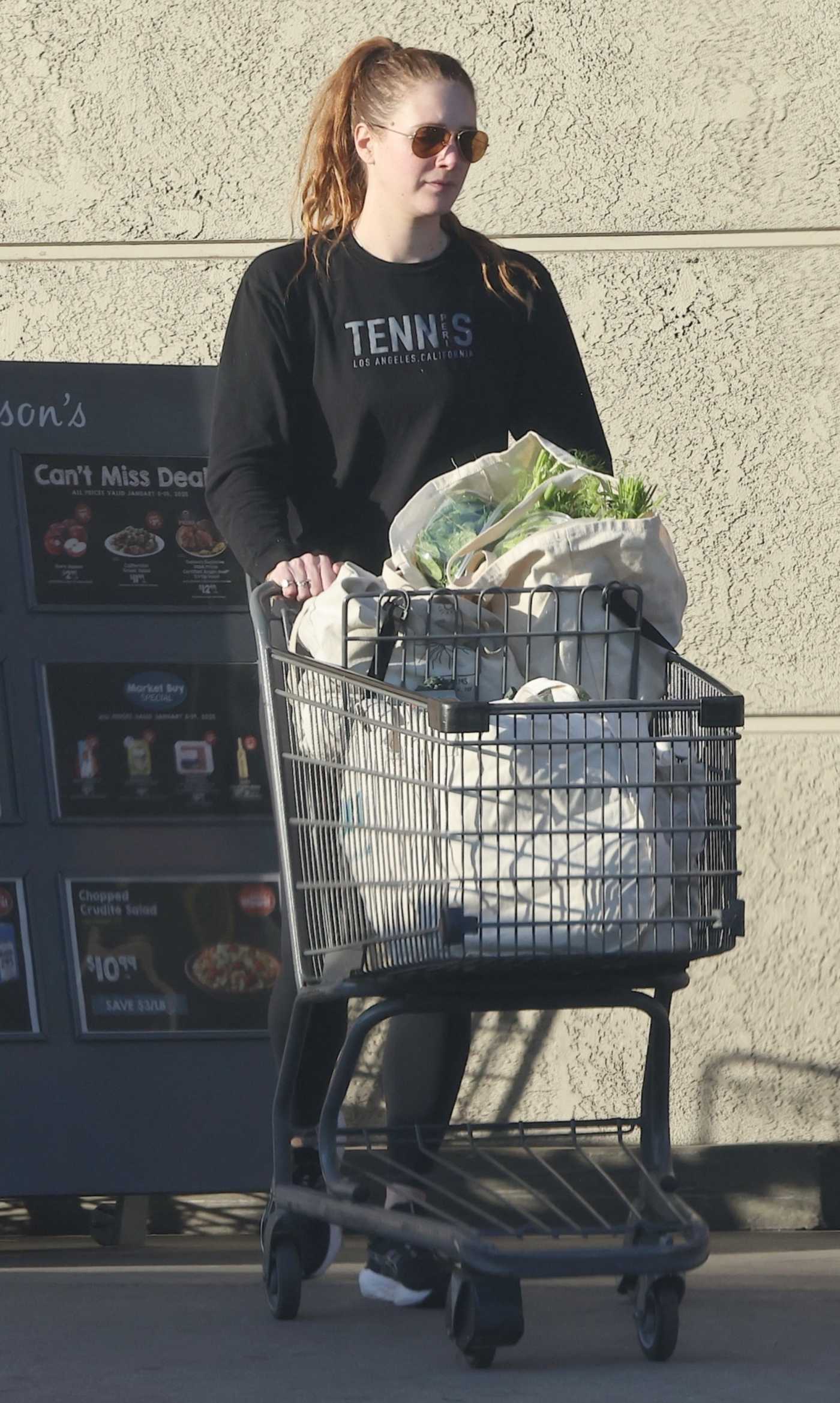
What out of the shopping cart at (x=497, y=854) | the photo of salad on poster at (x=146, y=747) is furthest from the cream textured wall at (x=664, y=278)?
the shopping cart at (x=497, y=854)

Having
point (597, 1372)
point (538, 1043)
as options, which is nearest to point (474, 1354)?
point (597, 1372)

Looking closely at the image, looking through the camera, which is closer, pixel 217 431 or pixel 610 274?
pixel 217 431

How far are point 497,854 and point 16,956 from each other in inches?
60.4

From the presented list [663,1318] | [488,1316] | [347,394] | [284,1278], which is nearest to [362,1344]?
[284,1278]

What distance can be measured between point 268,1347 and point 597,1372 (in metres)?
0.53

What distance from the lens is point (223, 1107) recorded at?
3.45 metres

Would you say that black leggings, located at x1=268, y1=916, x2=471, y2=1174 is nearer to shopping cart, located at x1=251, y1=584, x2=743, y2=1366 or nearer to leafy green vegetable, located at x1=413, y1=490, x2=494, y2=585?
shopping cart, located at x1=251, y1=584, x2=743, y2=1366

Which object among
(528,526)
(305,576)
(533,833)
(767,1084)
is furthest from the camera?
(767,1084)

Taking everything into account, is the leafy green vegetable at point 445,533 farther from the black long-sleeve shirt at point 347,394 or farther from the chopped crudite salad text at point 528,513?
the black long-sleeve shirt at point 347,394

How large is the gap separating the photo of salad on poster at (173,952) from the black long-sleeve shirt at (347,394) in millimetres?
889

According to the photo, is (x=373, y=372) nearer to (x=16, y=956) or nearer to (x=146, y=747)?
(x=146, y=747)

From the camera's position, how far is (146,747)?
3.43m

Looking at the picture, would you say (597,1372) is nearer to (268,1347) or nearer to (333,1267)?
(268,1347)

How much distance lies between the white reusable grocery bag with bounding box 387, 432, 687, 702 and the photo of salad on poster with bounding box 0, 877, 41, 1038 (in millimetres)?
1338
